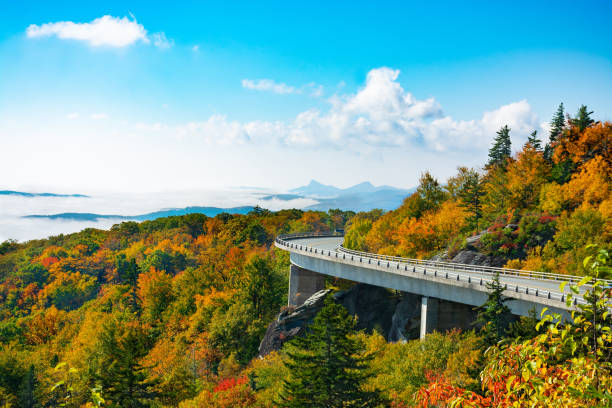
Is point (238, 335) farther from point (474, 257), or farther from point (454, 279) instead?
point (474, 257)

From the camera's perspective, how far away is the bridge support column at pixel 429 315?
1507 inches

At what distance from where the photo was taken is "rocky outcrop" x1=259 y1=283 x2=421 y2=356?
47812mm

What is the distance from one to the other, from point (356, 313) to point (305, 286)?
38.5 feet

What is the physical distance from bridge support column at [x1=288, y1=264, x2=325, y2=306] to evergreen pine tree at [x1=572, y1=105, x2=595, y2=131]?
146 ft

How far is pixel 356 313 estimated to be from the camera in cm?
4947

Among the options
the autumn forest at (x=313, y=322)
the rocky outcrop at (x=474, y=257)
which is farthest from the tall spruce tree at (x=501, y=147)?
the rocky outcrop at (x=474, y=257)

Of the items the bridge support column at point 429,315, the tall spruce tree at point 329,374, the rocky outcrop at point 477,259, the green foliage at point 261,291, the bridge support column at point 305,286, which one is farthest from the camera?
the bridge support column at point 305,286

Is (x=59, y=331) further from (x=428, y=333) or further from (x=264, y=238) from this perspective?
(x=428, y=333)

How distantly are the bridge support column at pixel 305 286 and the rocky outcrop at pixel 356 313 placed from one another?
6.86 metres

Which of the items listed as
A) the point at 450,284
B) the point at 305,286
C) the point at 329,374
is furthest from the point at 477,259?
the point at 329,374

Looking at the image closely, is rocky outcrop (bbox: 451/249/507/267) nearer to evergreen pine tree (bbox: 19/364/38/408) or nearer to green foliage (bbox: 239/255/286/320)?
green foliage (bbox: 239/255/286/320)

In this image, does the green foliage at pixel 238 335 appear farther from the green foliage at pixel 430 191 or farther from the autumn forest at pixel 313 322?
the green foliage at pixel 430 191

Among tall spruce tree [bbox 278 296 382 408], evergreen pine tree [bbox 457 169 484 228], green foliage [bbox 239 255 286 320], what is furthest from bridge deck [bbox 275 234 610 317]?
evergreen pine tree [bbox 457 169 484 228]

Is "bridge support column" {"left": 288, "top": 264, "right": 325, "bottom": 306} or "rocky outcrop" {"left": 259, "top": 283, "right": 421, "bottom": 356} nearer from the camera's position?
"rocky outcrop" {"left": 259, "top": 283, "right": 421, "bottom": 356}
